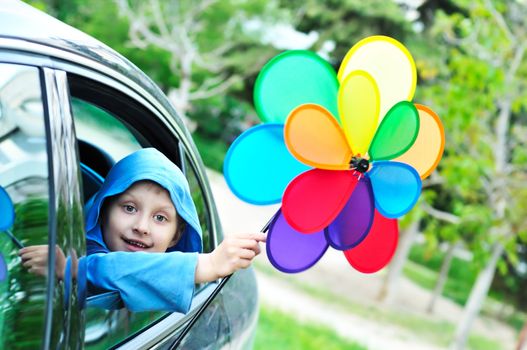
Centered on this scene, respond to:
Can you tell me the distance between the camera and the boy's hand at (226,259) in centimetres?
160

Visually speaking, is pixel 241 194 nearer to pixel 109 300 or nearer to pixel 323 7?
pixel 109 300

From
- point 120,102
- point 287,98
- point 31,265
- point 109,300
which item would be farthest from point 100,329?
point 287,98

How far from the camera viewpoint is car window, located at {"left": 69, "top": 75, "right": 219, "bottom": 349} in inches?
60.6

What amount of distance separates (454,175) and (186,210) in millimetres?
7128

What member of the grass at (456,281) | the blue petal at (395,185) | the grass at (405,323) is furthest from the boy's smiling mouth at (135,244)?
the grass at (456,281)

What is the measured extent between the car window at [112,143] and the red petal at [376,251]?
46cm

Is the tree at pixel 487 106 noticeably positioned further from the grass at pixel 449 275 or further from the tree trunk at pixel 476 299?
the grass at pixel 449 275

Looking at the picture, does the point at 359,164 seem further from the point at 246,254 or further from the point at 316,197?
the point at 246,254

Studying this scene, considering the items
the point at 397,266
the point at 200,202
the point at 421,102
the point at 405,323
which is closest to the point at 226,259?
the point at 200,202

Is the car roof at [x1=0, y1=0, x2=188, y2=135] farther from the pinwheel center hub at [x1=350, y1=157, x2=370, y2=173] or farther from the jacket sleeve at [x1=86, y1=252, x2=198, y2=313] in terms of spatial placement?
the pinwheel center hub at [x1=350, y1=157, x2=370, y2=173]

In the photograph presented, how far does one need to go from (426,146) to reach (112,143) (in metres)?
1.01

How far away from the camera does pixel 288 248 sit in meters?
1.79

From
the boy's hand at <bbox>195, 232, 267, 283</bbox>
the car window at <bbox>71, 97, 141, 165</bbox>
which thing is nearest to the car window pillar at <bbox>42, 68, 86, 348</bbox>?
the boy's hand at <bbox>195, 232, 267, 283</bbox>

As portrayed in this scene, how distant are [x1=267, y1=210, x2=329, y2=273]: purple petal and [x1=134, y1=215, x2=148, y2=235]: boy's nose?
29 cm
